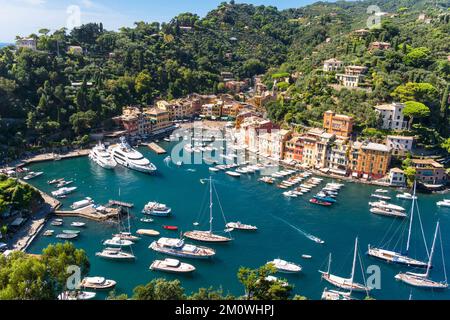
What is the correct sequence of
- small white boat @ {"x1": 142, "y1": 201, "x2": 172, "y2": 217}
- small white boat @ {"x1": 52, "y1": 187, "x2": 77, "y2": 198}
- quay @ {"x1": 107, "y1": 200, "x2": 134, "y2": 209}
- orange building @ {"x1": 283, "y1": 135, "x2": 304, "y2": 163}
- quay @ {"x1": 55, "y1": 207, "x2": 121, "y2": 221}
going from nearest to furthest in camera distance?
quay @ {"x1": 55, "y1": 207, "x2": 121, "y2": 221} < small white boat @ {"x1": 142, "y1": 201, "x2": 172, "y2": 217} < quay @ {"x1": 107, "y1": 200, "x2": 134, "y2": 209} < small white boat @ {"x1": 52, "y1": 187, "x2": 77, "y2": 198} < orange building @ {"x1": 283, "y1": 135, "x2": 304, "y2": 163}

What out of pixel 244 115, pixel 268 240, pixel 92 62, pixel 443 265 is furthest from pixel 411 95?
pixel 92 62

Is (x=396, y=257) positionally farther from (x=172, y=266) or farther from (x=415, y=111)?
(x=415, y=111)

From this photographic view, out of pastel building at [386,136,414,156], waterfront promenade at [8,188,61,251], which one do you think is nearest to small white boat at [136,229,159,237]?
waterfront promenade at [8,188,61,251]

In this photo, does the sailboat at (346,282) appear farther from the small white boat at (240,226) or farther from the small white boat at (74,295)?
the small white boat at (74,295)

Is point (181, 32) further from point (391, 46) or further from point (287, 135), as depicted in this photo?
point (287, 135)

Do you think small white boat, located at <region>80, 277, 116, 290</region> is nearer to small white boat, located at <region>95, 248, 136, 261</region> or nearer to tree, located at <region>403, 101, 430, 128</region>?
small white boat, located at <region>95, 248, 136, 261</region>

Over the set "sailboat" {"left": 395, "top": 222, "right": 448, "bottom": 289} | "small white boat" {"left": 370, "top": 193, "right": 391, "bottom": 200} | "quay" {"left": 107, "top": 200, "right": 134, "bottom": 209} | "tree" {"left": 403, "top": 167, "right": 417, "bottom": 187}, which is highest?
"tree" {"left": 403, "top": 167, "right": 417, "bottom": 187}

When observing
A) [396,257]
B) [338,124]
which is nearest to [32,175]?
[396,257]
